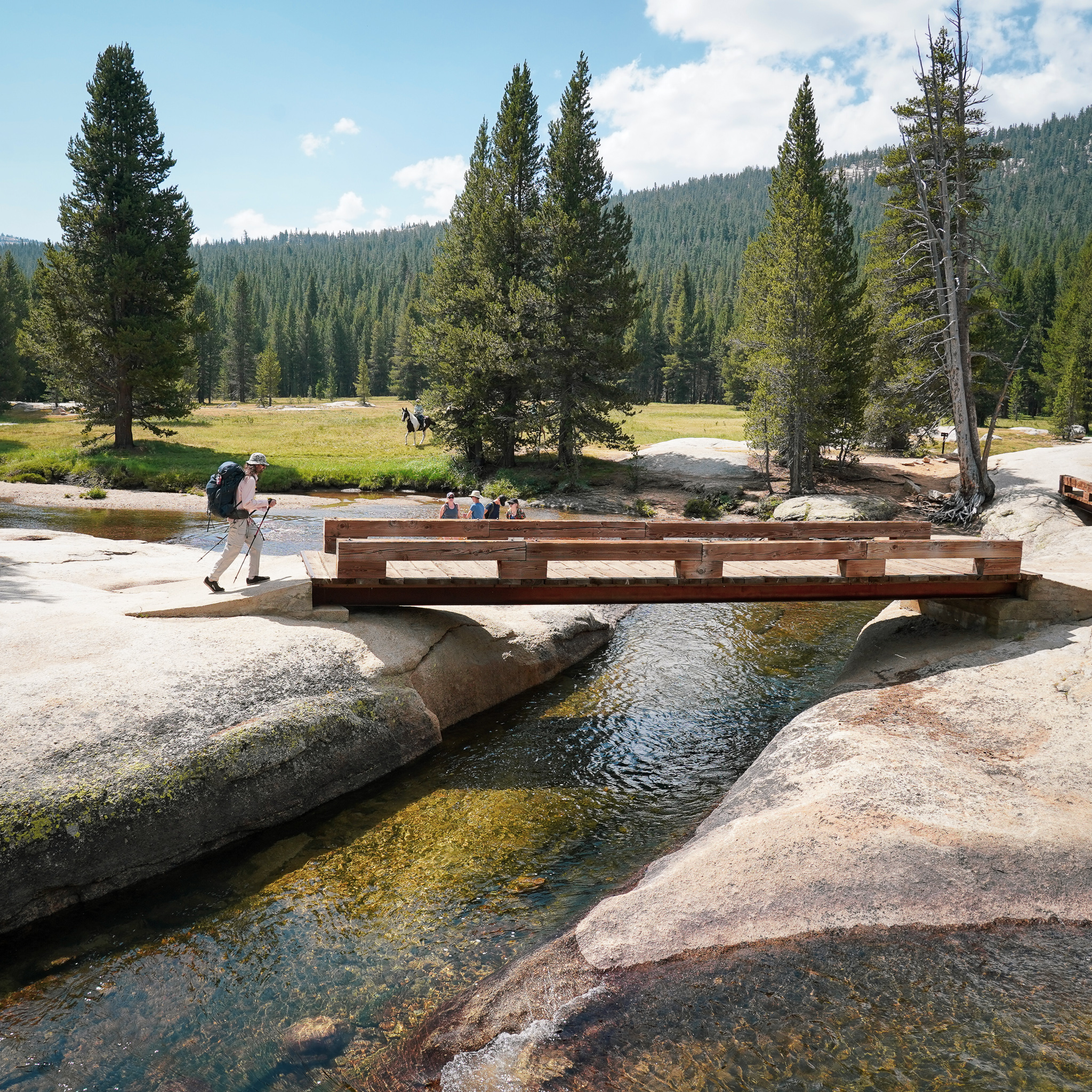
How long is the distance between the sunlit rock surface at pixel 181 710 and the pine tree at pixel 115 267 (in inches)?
1166

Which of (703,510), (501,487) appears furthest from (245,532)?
(501,487)

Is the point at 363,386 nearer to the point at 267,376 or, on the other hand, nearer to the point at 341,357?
the point at 267,376

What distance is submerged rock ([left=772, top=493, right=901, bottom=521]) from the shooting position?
2983 cm

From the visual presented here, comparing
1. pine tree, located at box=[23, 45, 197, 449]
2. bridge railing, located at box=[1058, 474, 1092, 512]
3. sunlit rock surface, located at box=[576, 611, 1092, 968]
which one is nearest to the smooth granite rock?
bridge railing, located at box=[1058, 474, 1092, 512]

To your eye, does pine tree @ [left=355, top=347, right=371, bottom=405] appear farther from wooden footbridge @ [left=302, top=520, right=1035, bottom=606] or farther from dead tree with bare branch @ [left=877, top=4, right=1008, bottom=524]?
wooden footbridge @ [left=302, top=520, right=1035, bottom=606]

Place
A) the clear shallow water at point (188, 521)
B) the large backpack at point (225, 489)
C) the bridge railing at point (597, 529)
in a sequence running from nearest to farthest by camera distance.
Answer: the large backpack at point (225, 489), the bridge railing at point (597, 529), the clear shallow water at point (188, 521)

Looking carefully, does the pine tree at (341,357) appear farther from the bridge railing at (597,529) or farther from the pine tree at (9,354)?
the bridge railing at (597,529)

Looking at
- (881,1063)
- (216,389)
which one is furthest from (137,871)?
(216,389)

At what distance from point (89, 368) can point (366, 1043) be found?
40.5 meters

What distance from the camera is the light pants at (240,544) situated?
11203mm

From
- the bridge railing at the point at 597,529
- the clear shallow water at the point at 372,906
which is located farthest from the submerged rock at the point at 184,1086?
the bridge railing at the point at 597,529

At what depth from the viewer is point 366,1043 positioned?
17.9 ft

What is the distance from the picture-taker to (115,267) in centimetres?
3741

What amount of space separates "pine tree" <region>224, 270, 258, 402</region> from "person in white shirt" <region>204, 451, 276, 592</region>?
322 feet
